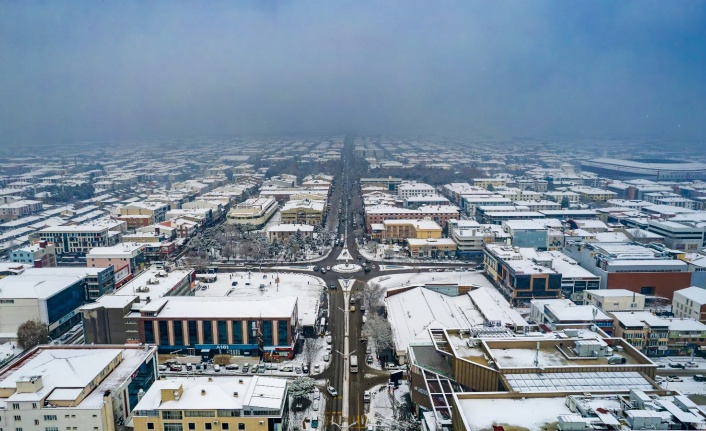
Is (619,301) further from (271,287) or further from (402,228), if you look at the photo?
(402,228)

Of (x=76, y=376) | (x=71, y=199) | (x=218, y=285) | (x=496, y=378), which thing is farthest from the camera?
(x=71, y=199)

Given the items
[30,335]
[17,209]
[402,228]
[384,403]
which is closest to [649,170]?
[402,228]

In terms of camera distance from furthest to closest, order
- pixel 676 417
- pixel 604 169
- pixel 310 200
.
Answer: pixel 604 169 < pixel 310 200 < pixel 676 417

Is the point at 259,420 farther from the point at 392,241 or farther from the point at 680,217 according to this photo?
the point at 680,217

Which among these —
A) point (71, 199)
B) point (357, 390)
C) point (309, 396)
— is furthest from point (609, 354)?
point (71, 199)

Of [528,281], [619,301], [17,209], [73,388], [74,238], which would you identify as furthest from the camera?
[17,209]

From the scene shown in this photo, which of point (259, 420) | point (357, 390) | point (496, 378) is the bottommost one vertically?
point (357, 390)

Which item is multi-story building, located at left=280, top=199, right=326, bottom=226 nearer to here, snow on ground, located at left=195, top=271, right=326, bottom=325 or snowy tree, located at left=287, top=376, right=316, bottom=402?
snow on ground, located at left=195, top=271, right=326, bottom=325
